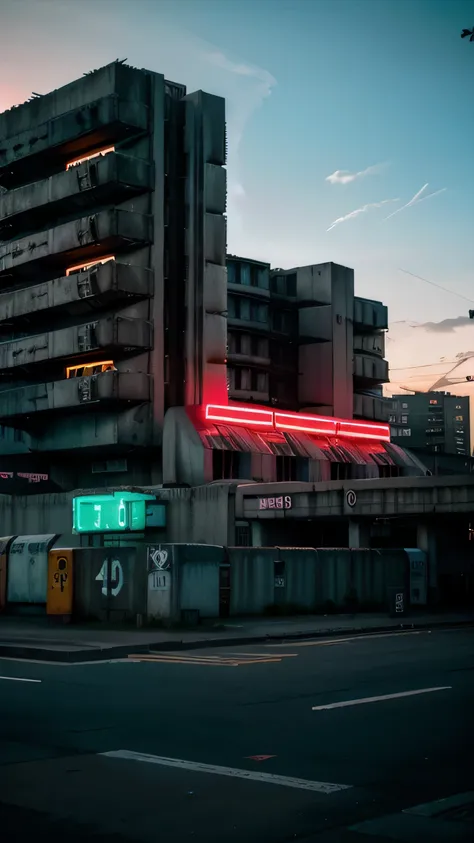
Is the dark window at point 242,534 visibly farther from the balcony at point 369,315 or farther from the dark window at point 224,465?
the balcony at point 369,315

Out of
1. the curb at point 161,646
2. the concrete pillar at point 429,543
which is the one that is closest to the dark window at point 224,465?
the concrete pillar at point 429,543

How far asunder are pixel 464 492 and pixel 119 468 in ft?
112

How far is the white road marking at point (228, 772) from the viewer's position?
895 cm

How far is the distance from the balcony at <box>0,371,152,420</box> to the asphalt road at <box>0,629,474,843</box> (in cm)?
5023

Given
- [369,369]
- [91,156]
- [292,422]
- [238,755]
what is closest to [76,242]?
[91,156]

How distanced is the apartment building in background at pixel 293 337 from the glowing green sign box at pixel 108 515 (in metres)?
33.6

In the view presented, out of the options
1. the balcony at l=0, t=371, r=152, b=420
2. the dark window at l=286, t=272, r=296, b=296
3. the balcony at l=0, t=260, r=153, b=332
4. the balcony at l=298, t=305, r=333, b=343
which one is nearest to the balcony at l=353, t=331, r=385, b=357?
the balcony at l=298, t=305, r=333, b=343

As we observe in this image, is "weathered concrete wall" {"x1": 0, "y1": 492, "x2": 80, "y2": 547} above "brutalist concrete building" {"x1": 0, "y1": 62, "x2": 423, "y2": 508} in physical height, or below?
below

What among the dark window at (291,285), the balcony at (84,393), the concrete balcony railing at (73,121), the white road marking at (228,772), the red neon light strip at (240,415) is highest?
the concrete balcony railing at (73,121)

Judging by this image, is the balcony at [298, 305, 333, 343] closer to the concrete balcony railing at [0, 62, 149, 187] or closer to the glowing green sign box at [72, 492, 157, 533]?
the concrete balcony railing at [0, 62, 149, 187]

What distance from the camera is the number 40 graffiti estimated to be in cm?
3031

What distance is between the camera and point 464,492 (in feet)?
155

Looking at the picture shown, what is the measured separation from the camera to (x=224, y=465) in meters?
69.7

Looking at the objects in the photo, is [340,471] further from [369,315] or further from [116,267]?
[116,267]
